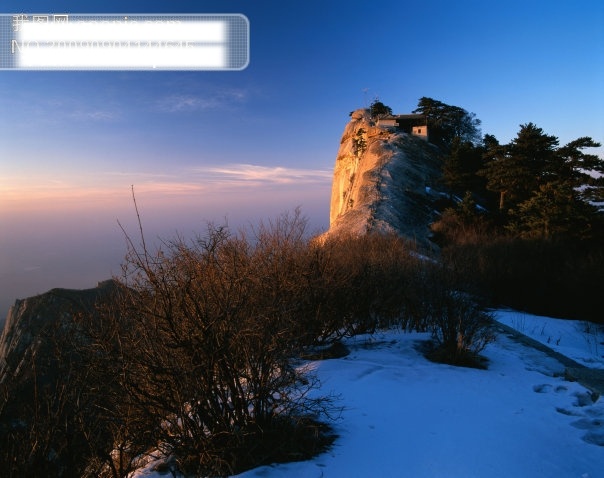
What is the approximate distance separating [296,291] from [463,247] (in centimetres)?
1787

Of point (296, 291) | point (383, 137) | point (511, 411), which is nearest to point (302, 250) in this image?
point (296, 291)

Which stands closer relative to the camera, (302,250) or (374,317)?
(302,250)

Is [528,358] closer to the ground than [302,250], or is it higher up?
closer to the ground

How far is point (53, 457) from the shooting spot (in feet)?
12.1

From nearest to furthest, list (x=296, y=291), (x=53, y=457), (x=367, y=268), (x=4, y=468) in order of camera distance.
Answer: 1. (x=4, y=468)
2. (x=53, y=457)
3. (x=296, y=291)
4. (x=367, y=268)

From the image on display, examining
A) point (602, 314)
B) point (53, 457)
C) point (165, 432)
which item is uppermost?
point (165, 432)

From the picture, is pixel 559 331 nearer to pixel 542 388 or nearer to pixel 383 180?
pixel 542 388

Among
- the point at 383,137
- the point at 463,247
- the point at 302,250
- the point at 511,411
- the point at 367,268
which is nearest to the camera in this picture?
the point at 511,411

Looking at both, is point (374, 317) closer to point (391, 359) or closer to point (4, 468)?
point (391, 359)

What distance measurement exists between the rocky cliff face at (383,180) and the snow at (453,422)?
13.4m

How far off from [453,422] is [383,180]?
1185 inches

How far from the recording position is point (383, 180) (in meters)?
33.6

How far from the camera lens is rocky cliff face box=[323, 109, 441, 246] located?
2753 centimetres

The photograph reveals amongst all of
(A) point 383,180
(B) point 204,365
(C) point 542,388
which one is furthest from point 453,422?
(A) point 383,180
